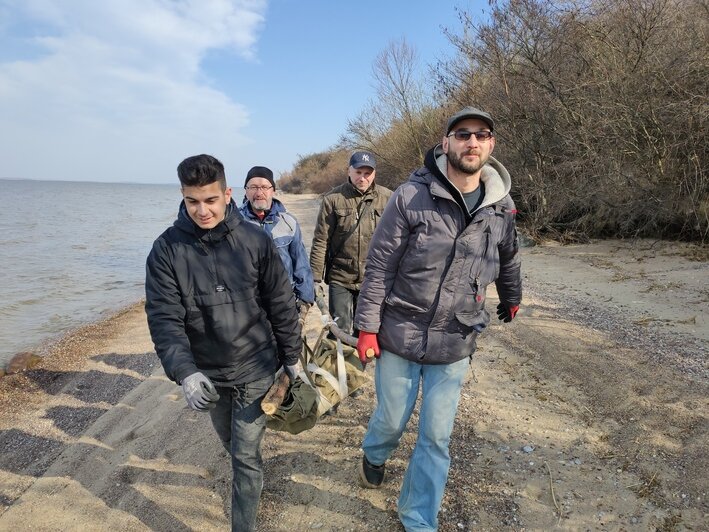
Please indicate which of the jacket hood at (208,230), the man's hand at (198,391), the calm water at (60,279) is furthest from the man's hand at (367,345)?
the calm water at (60,279)

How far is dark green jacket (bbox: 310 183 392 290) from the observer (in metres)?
4.41

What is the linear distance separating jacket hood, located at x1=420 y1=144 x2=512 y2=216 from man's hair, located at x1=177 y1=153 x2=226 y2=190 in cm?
107

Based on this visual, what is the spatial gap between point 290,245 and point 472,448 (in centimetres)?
217

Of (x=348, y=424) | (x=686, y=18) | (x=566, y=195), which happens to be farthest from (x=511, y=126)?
(x=348, y=424)

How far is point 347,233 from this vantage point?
445cm

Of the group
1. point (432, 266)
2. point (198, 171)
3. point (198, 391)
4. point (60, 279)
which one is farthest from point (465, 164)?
point (60, 279)

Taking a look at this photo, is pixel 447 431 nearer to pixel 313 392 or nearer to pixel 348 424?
pixel 313 392

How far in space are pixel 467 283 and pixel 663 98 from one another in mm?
9542

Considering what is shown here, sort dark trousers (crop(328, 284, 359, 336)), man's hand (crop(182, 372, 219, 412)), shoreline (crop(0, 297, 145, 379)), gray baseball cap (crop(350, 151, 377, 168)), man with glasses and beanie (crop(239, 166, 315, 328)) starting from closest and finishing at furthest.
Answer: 1. man's hand (crop(182, 372, 219, 412))
2. man with glasses and beanie (crop(239, 166, 315, 328))
3. gray baseball cap (crop(350, 151, 377, 168))
4. dark trousers (crop(328, 284, 359, 336))
5. shoreline (crop(0, 297, 145, 379))

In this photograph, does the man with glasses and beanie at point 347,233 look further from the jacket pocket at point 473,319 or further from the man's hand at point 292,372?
the jacket pocket at point 473,319

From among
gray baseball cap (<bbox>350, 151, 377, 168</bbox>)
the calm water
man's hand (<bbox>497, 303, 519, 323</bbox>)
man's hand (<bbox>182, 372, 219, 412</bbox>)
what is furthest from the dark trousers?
the calm water

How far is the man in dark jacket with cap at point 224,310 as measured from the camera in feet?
7.27

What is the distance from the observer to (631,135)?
995 cm

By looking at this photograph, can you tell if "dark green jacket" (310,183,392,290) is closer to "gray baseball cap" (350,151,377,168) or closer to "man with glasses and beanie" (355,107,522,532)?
"gray baseball cap" (350,151,377,168)
